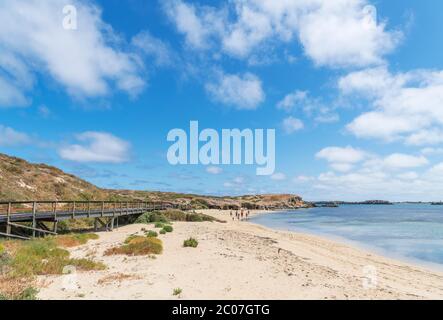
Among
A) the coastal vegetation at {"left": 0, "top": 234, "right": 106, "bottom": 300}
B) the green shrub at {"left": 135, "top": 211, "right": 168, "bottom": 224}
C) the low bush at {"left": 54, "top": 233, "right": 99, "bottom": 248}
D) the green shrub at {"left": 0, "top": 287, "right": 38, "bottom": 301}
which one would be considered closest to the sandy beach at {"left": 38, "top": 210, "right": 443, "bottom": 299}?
the green shrub at {"left": 0, "top": 287, "right": 38, "bottom": 301}

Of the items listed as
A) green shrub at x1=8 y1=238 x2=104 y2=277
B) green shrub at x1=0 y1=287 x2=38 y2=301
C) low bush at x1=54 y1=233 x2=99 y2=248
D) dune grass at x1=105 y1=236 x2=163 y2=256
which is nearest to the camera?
green shrub at x1=0 y1=287 x2=38 y2=301

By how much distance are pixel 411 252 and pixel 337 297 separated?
21.8 m

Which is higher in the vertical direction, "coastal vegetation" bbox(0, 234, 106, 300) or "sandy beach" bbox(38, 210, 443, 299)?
"coastal vegetation" bbox(0, 234, 106, 300)

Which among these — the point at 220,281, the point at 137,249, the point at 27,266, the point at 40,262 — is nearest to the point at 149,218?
the point at 137,249

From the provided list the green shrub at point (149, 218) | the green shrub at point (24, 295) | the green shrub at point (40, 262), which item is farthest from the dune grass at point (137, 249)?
the green shrub at point (149, 218)

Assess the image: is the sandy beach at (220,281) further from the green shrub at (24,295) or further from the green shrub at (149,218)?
the green shrub at (149,218)

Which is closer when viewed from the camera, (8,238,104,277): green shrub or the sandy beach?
the sandy beach

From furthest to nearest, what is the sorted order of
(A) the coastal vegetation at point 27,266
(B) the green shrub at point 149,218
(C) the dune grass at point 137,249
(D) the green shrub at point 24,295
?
(B) the green shrub at point 149,218 < (C) the dune grass at point 137,249 < (A) the coastal vegetation at point 27,266 < (D) the green shrub at point 24,295

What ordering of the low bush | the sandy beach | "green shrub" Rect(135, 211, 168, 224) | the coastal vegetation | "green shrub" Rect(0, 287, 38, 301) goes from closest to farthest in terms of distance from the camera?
"green shrub" Rect(0, 287, 38, 301)
the coastal vegetation
the sandy beach
the low bush
"green shrub" Rect(135, 211, 168, 224)

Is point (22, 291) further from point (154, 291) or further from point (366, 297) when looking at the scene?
point (366, 297)

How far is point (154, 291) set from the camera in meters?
9.48

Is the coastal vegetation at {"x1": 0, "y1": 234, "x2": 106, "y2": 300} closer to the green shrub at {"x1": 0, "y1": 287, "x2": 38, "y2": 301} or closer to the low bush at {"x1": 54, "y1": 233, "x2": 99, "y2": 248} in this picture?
the green shrub at {"x1": 0, "y1": 287, "x2": 38, "y2": 301}

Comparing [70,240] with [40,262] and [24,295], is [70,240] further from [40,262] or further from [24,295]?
[24,295]

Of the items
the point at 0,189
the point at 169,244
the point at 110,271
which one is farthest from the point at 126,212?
the point at 110,271
